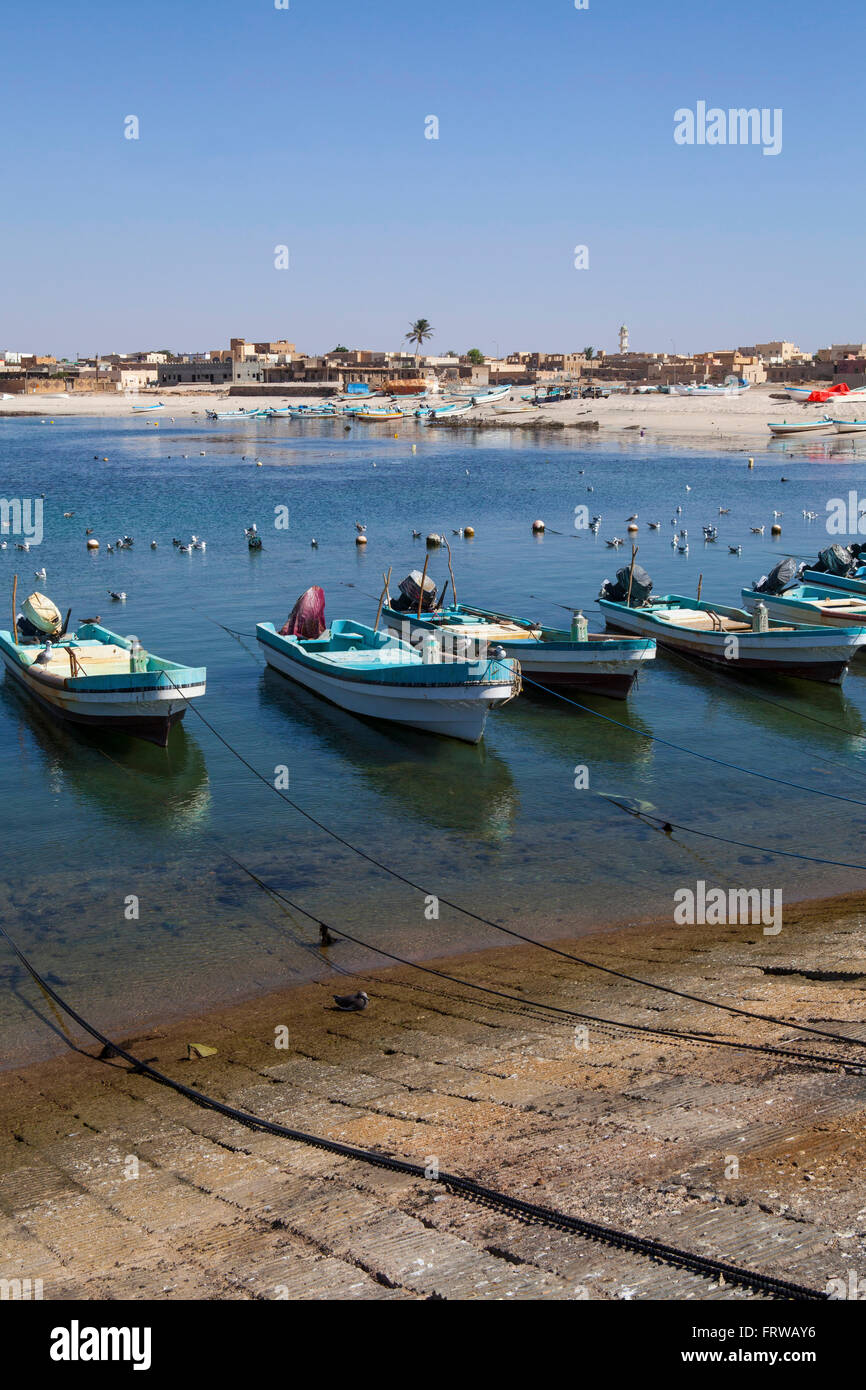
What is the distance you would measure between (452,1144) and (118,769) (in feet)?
46.9

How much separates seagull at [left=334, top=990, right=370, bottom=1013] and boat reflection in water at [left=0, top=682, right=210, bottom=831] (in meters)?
7.12

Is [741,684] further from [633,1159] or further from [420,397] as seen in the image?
[420,397]

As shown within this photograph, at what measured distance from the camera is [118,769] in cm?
2208

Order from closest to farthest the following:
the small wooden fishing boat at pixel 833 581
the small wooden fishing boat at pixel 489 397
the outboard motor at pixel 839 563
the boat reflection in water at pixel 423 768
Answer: the boat reflection in water at pixel 423 768
the small wooden fishing boat at pixel 833 581
the outboard motor at pixel 839 563
the small wooden fishing boat at pixel 489 397

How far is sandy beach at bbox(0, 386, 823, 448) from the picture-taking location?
131m

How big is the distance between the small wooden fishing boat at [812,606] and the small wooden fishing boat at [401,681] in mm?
11132

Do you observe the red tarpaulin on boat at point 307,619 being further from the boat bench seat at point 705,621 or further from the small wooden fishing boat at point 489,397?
the small wooden fishing boat at point 489,397

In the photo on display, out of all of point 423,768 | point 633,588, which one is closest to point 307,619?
point 423,768

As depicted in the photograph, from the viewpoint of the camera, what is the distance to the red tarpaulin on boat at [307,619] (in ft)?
92.4

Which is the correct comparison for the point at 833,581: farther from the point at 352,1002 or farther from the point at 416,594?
the point at 352,1002

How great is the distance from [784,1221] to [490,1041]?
4.23 metres

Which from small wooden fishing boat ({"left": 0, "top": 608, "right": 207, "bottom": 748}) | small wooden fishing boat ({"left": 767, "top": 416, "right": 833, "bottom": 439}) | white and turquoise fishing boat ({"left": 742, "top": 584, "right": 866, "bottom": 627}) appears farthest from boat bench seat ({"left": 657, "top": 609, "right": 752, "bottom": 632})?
small wooden fishing boat ({"left": 767, "top": 416, "right": 833, "bottom": 439})

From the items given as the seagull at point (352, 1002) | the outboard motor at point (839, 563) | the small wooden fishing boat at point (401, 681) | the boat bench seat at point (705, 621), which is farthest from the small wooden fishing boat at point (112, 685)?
the outboard motor at point (839, 563)
